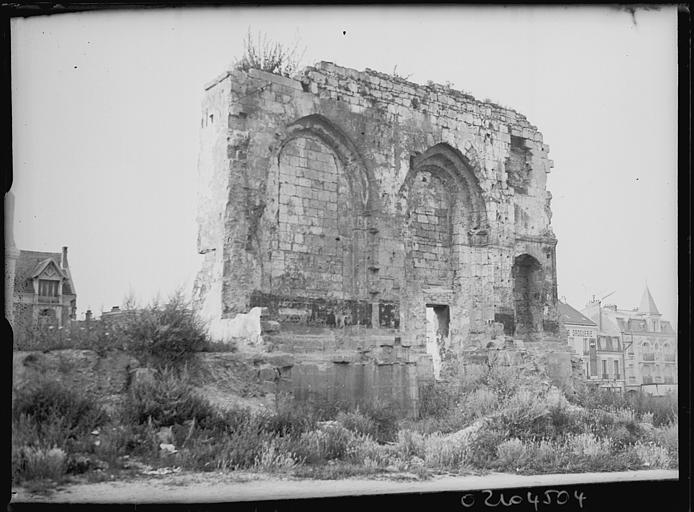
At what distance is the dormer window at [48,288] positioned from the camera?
948cm

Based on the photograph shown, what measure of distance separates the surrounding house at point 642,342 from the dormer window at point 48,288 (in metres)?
7.88

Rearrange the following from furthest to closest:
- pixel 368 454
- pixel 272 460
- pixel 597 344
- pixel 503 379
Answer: pixel 597 344, pixel 503 379, pixel 368 454, pixel 272 460

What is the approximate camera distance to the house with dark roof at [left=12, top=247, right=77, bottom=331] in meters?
9.00

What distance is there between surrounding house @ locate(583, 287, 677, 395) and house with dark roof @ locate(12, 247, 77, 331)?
7.76m

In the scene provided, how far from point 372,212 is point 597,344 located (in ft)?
30.5

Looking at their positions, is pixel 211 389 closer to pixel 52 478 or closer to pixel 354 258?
pixel 52 478

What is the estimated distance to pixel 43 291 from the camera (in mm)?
9836

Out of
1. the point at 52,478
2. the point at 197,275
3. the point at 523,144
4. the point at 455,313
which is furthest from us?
the point at 523,144

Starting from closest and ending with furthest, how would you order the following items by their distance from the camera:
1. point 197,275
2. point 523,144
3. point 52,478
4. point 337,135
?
point 52,478 < point 197,275 < point 337,135 < point 523,144

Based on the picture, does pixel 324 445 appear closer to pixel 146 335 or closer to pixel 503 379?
pixel 146 335

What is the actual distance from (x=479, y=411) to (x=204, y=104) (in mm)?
6073

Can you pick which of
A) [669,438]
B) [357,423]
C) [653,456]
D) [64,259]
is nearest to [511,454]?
[357,423]

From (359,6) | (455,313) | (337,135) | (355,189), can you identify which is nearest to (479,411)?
(455,313)

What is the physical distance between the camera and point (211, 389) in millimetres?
10047
